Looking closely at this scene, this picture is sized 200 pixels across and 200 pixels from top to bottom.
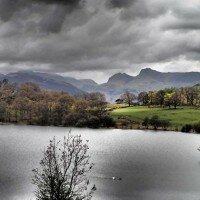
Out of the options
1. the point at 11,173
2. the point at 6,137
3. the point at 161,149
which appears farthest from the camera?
the point at 6,137

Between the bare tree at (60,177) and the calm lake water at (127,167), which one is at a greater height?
the bare tree at (60,177)

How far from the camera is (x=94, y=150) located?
160 m

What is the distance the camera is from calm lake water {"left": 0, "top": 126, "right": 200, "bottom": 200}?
90.4 m

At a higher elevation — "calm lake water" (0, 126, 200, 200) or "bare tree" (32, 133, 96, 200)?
"bare tree" (32, 133, 96, 200)

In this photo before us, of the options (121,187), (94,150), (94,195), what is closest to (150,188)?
(121,187)

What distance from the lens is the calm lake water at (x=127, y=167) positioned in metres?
90.4

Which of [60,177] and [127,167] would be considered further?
[127,167]

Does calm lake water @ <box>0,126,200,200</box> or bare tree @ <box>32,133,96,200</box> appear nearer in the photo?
bare tree @ <box>32,133,96,200</box>

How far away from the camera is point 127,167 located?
4872 inches

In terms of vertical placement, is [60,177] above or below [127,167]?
above

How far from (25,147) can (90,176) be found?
57.7 m

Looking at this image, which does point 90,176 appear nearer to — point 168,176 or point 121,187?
point 121,187

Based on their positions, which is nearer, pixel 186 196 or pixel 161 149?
pixel 186 196

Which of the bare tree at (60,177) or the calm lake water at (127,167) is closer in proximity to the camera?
the bare tree at (60,177)
